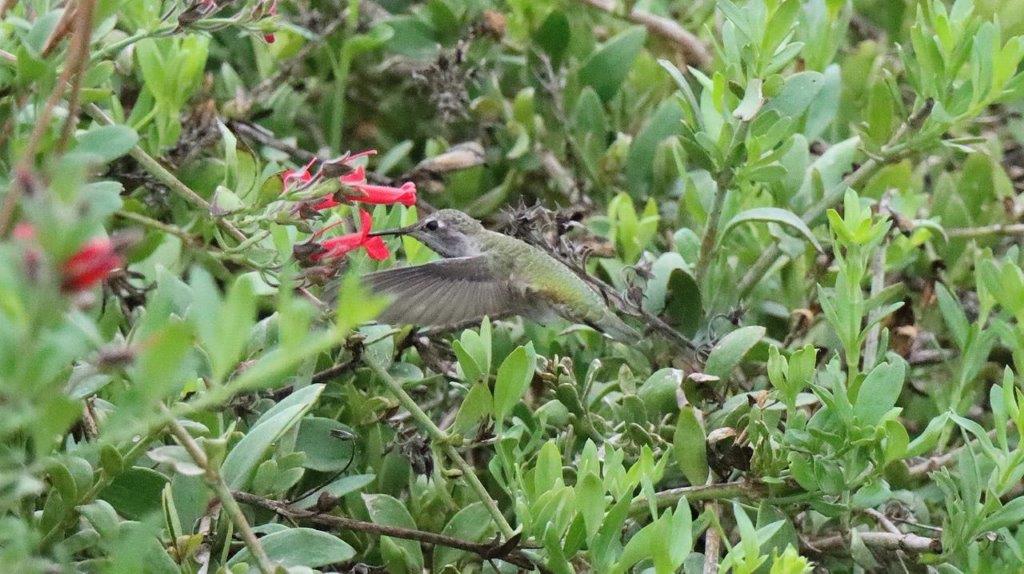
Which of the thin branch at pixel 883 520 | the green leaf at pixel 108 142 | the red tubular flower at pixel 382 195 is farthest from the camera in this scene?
the thin branch at pixel 883 520

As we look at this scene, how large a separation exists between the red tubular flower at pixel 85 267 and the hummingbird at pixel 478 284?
107 cm

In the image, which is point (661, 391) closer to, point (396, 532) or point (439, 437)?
point (439, 437)

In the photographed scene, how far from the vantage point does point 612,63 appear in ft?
9.47

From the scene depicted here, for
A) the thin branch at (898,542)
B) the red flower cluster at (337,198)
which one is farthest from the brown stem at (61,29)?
the thin branch at (898,542)

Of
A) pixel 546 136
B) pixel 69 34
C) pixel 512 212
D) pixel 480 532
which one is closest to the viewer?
pixel 69 34

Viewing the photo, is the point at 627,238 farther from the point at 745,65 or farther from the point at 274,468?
the point at 274,468

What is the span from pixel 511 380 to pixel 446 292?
0.59 m

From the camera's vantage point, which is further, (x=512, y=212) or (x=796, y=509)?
(x=512, y=212)

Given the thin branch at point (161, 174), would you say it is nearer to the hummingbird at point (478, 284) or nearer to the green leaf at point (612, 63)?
the hummingbird at point (478, 284)

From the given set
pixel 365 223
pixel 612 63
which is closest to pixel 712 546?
pixel 365 223

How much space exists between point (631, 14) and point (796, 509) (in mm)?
1559

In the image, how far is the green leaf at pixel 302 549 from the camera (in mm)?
1554

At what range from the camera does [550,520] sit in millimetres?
1674

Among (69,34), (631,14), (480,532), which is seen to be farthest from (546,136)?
(69,34)
